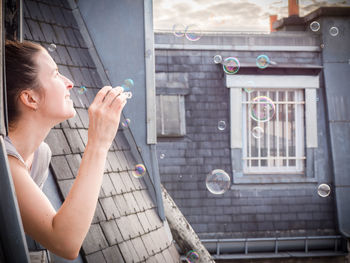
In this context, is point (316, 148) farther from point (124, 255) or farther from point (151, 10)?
point (124, 255)

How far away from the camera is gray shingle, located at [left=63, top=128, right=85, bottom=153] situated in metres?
3.09

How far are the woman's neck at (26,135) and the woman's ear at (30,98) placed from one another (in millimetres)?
68

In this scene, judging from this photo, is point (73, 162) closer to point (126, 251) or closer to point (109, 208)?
point (109, 208)

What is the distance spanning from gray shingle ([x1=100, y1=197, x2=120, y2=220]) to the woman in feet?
4.02

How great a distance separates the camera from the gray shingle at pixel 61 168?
2754mm

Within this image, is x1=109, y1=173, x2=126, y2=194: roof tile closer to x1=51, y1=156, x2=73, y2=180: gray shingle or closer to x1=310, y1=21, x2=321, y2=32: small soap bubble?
x1=51, y1=156, x2=73, y2=180: gray shingle

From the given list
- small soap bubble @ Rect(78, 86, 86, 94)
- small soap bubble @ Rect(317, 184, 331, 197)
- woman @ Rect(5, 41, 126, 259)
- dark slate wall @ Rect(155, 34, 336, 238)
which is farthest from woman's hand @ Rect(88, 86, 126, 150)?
small soap bubble @ Rect(317, 184, 331, 197)

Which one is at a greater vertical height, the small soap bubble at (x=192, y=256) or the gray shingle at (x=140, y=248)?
the gray shingle at (x=140, y=248)

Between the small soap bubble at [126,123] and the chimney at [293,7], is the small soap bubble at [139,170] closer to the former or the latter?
the small soap bubble at [126,123]

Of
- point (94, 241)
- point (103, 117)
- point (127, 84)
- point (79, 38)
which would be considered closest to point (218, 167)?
point (127, 84)

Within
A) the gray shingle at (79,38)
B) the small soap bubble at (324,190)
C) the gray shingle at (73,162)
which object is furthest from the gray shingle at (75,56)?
the small soap bubble at (324,190)

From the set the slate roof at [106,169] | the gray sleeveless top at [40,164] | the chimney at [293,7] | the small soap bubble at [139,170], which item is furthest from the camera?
the chimney at [293,7]

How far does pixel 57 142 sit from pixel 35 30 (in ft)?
3.30

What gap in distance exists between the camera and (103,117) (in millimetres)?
1547
